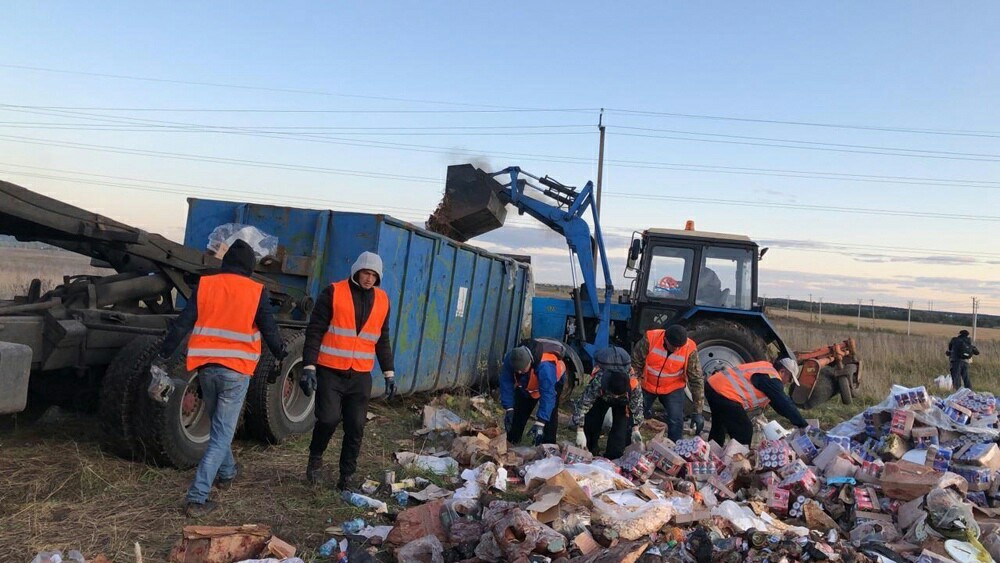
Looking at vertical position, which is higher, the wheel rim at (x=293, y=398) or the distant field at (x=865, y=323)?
the distant field at (x=865, y=323)

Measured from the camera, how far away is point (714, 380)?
6527 millimetres

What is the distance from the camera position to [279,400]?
5.62 meters

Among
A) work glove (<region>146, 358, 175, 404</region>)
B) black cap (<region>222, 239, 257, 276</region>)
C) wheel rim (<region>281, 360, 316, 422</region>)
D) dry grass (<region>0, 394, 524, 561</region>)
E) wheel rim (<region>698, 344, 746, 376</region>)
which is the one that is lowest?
dry grass (<region>0, 394, 524, 561</region>)

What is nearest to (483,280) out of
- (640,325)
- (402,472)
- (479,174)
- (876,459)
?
(479,174)

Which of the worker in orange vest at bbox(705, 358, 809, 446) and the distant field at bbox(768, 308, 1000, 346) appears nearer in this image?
the worker in orange vest at bbox(705, 358, 809, 446)

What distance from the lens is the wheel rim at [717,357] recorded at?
8.59m

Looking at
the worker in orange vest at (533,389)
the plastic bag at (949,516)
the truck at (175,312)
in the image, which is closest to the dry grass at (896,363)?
the worker in orange vest at (533,389)

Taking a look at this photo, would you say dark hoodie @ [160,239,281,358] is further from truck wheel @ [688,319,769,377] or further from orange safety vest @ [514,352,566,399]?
truck wheel @ [688,319,769,377]

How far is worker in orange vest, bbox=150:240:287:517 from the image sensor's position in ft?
13.3

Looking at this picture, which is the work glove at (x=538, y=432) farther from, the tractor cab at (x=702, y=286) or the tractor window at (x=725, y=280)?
the tractor window at (x=725, y=280)

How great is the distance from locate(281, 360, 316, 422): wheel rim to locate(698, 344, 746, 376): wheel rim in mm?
4751

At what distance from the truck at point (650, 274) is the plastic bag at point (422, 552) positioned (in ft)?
17.1

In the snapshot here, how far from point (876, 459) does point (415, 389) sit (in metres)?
4.28

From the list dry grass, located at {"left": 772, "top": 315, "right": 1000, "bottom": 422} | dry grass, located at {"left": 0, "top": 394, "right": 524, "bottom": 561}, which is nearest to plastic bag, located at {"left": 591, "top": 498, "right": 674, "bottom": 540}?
dry grass, located at {"left": 0, "top": 394, "right": 524, "bottom": 561}
